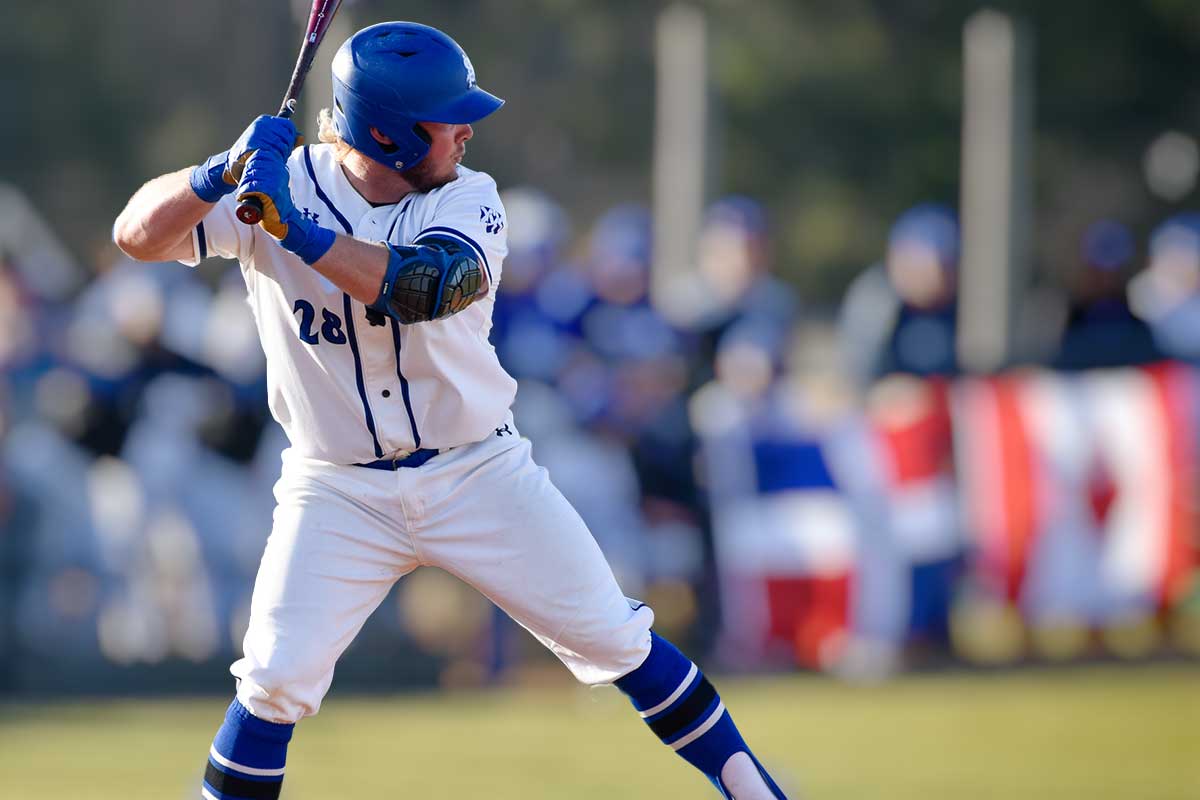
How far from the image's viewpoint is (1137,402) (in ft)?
31.6

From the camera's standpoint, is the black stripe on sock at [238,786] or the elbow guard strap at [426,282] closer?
the elbow guard strap at [426,282]

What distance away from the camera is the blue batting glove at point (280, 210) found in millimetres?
4191

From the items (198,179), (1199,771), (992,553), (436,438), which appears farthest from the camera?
(992,553)

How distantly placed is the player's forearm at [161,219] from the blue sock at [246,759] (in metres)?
1.18

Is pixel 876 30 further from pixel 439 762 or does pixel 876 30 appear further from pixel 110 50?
pixel 439 762

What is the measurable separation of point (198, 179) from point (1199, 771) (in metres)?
4.56

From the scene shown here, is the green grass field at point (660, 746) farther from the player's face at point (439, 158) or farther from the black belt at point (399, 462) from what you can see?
the player's face at point (439, 158)

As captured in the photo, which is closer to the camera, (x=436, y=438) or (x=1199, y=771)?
(x=436, y=438)

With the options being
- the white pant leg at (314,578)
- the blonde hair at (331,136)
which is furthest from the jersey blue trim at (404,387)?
the blonde hair at (331,136)

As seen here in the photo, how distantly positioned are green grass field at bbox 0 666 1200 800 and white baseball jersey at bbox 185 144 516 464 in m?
2.21

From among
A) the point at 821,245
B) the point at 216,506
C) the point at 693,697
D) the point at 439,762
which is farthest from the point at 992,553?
the point at 821,245

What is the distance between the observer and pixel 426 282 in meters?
4.32

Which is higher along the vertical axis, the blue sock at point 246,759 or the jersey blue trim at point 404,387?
the jersey blue trim at point 404,387

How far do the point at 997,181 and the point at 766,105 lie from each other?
10.1m
